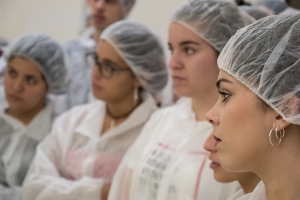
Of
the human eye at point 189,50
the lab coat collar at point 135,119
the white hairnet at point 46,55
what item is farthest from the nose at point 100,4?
the human eye at point 189,50

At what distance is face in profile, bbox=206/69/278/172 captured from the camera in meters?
0.93

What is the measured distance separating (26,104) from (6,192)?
441 mm

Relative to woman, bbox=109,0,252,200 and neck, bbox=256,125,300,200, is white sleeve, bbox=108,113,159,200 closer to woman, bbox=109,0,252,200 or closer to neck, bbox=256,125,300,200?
woman, bbox=109,0,252,200

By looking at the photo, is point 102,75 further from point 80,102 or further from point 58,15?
point 58,15

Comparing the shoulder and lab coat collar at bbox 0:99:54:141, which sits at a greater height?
the shoulder

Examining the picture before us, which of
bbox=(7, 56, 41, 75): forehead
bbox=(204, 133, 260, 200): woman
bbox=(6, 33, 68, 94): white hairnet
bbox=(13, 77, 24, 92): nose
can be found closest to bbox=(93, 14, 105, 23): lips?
bbox=(6, 33, 68, 94): white hairnet

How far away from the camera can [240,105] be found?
37.2 inches

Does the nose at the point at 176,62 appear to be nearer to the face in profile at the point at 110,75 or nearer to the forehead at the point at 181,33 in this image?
the forehead at the point at 181,33

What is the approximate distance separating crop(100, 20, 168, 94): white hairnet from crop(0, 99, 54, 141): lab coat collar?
0.55m

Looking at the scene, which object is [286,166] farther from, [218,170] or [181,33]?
[181,33]

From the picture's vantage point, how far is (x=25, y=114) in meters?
2.26

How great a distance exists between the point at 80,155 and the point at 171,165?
1.92ft

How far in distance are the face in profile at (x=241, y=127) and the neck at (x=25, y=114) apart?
1.47 metres

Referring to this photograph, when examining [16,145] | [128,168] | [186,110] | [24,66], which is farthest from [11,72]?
[186,110]
